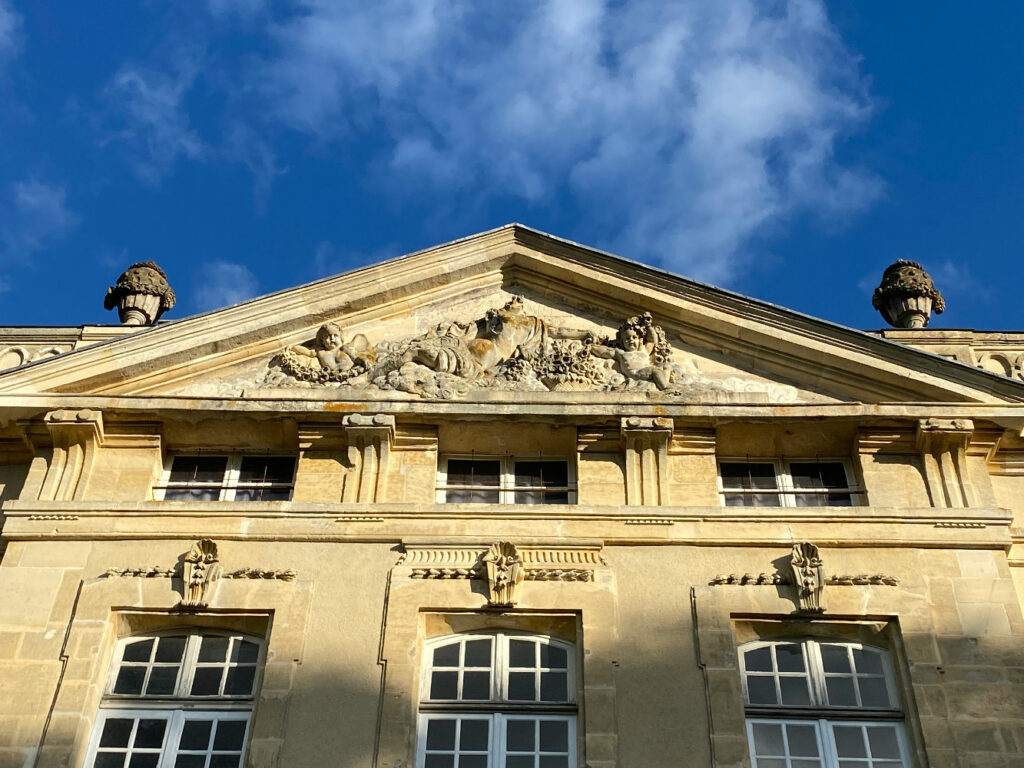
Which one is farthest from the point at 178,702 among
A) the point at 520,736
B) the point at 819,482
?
the point at 819,482

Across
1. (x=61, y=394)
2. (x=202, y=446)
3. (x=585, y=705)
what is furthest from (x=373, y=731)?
(x=61, y=394)

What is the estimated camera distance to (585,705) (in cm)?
1184

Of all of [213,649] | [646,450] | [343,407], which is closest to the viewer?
[213,649]

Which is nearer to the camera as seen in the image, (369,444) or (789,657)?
(789,657)

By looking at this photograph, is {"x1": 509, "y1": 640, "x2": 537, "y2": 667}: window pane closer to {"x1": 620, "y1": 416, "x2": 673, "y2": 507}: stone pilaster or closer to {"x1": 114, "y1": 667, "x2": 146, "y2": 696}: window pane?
{"x1": 620, "y1": 416, "x2": 673, "y2": 507}: stone pilaster

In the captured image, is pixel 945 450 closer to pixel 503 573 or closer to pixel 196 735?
pixel 503 573

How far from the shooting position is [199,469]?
561 inches

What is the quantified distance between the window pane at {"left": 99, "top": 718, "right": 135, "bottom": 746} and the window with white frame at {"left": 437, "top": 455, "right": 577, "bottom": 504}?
11.4ft

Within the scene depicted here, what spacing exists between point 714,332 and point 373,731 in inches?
218

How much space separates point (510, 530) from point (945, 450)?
4.17 metres

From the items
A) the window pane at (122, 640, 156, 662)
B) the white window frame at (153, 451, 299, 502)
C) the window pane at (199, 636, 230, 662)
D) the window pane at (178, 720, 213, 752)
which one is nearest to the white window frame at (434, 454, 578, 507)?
the white window frame at (153, 451, 299, 502)

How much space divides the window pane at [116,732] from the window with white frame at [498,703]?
7.81 feet

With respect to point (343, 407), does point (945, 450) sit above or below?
below

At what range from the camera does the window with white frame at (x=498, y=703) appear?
38.7ft
